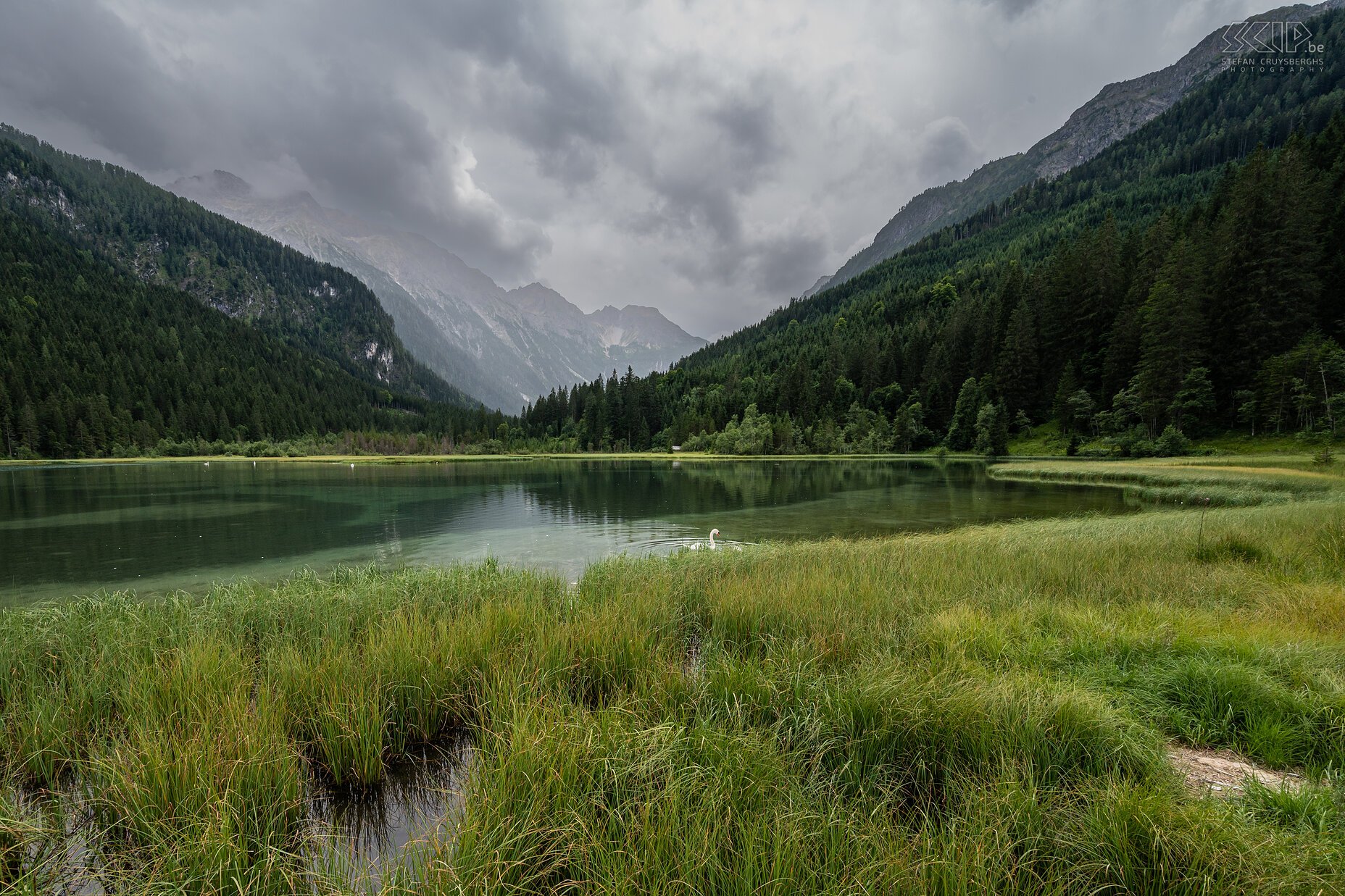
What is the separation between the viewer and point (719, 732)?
3.87 metres

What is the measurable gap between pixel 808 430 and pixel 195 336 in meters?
218

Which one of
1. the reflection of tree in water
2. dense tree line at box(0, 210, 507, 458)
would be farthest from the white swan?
dense tree line at box(0, 210, 507, 458)

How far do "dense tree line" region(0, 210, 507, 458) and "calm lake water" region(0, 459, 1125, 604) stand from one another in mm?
83407

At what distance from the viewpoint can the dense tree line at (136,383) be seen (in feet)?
366

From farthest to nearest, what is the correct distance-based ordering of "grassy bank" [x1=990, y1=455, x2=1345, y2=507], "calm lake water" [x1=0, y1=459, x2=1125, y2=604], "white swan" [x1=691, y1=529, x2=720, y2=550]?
"grassy bank" [x1=990, y1=455, x2=1345, y2=507] → "calm lake water" [x1=0, y1=459, x2=1125, y2=604] → "white swan" [x1=691, y1=529, x2=720, y2=550]

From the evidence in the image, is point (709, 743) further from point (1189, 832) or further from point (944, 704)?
point (1189, 832)

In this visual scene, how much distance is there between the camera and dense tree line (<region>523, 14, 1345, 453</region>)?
46.8m

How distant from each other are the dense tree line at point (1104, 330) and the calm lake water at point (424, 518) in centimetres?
2410

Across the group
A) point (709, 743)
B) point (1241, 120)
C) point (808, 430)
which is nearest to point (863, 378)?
point (808, 430)

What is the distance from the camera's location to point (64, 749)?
459 cm

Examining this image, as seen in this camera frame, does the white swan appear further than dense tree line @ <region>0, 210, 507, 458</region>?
No

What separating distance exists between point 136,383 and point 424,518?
17076cm

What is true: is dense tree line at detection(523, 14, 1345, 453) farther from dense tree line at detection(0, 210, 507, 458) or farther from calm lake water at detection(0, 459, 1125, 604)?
dense tree line at detection(0, 210, 507, 458)

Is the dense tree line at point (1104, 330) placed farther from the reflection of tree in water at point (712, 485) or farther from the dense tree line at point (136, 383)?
the dense tree line at point (136, 383)
